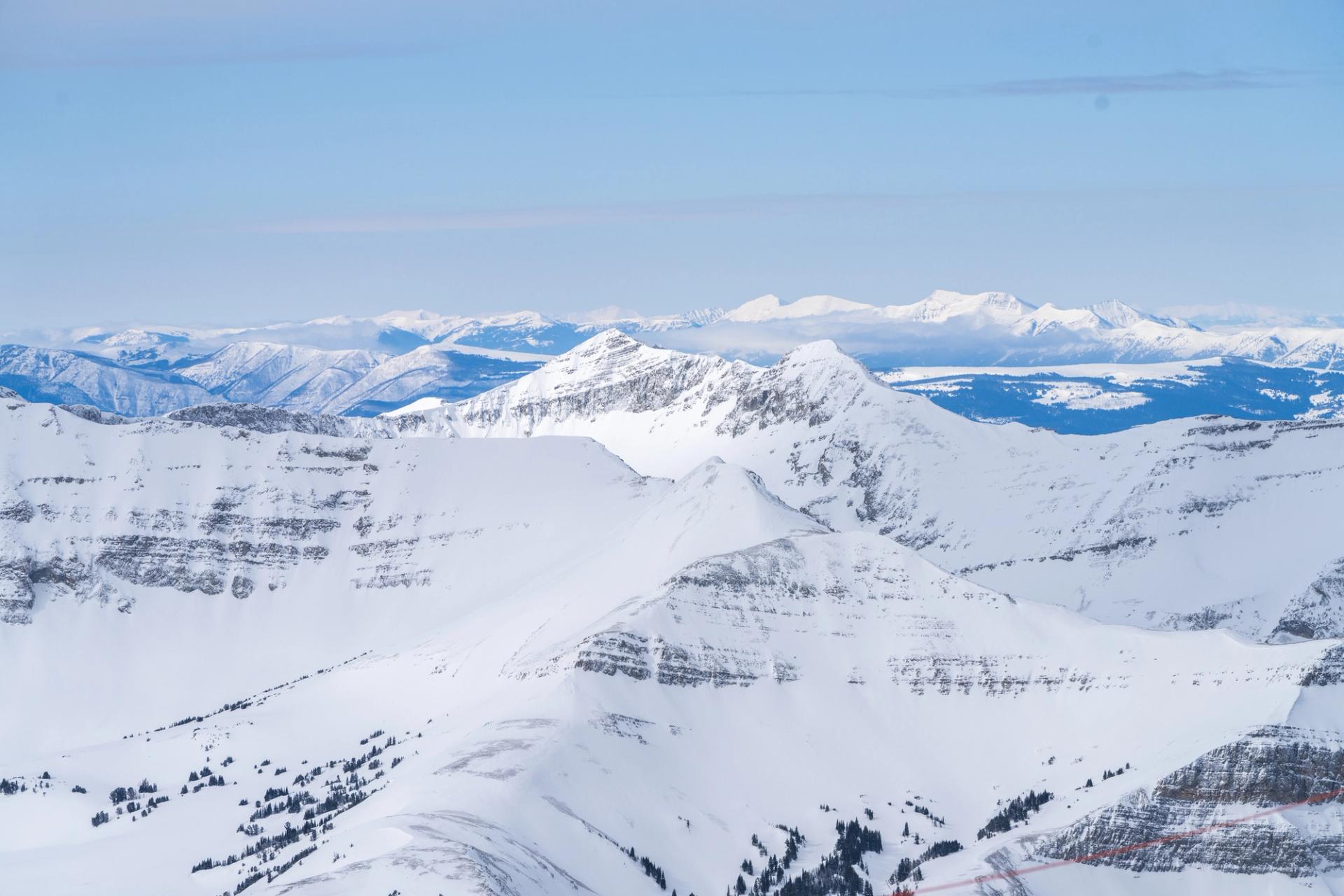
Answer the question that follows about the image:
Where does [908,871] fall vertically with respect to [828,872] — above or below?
above

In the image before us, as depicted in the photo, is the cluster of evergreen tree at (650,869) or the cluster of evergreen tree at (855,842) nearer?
the cluster of evergreen tree at (650,869)

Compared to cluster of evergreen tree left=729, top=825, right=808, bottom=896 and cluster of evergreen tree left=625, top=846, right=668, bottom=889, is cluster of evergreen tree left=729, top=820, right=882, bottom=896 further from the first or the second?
cluster of evergreen tree left=625, top=846, right=668, bottom=889

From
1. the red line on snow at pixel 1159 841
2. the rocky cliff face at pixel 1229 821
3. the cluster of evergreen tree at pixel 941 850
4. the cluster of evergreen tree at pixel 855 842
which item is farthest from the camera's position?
the cluster of evergreen tree at pixel 855 842

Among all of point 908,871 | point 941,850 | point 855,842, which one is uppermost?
point 908,871

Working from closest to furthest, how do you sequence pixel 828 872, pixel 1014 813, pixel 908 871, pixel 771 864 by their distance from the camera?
pixel 908 871, pixel 828 872, pixel 771 864, pixel 1014 813

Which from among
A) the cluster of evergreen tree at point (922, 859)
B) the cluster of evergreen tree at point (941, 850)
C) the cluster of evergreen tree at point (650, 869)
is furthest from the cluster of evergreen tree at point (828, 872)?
the cluster of evergreen tree at point (650, 869)

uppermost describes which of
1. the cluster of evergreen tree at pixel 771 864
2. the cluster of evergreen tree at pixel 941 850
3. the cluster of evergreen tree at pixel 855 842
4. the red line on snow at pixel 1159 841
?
the red line on snow at pixel 1159 841

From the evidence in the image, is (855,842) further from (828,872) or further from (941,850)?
(828,872)

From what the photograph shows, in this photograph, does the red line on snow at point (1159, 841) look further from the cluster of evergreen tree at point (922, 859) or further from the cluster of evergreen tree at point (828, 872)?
the cluster of evergreen tree at point (828, 872)

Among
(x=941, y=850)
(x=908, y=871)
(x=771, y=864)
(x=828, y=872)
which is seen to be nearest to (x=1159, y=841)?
(x=941, y=850)

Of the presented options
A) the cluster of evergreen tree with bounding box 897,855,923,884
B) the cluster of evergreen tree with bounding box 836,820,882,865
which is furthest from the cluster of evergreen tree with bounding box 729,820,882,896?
the cluster of evergreen tree with bounding box 897,855,923,884
